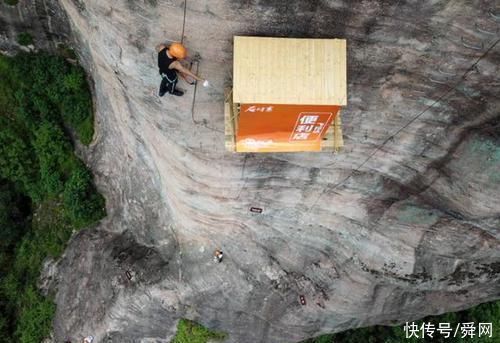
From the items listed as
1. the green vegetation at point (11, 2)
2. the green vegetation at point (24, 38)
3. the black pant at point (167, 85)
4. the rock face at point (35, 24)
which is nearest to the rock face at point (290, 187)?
the black pant at point (167, 85)

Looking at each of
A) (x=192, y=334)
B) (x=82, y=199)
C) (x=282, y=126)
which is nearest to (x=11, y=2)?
(x=82, y=199)

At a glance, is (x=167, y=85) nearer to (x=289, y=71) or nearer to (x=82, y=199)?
(x=289, y=71)

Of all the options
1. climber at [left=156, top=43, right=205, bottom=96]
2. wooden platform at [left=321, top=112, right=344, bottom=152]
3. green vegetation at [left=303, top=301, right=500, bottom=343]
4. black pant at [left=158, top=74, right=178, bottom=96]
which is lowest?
green vegetation at [left=303, top=301, right=500, bottom=343]

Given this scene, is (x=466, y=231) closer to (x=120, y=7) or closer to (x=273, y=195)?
(x=273, y=195)

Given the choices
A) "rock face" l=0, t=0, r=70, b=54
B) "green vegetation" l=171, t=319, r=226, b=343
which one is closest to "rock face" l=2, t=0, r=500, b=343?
"green vegetation" l=171, t=319, r=226, b=343

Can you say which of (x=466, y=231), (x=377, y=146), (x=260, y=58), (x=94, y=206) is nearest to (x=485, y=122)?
(x=377, y=146)

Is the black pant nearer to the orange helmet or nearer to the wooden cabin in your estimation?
the orange helmet

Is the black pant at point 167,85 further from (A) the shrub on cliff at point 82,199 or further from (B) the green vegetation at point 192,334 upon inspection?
(B) the green vegetation at point 192,334
